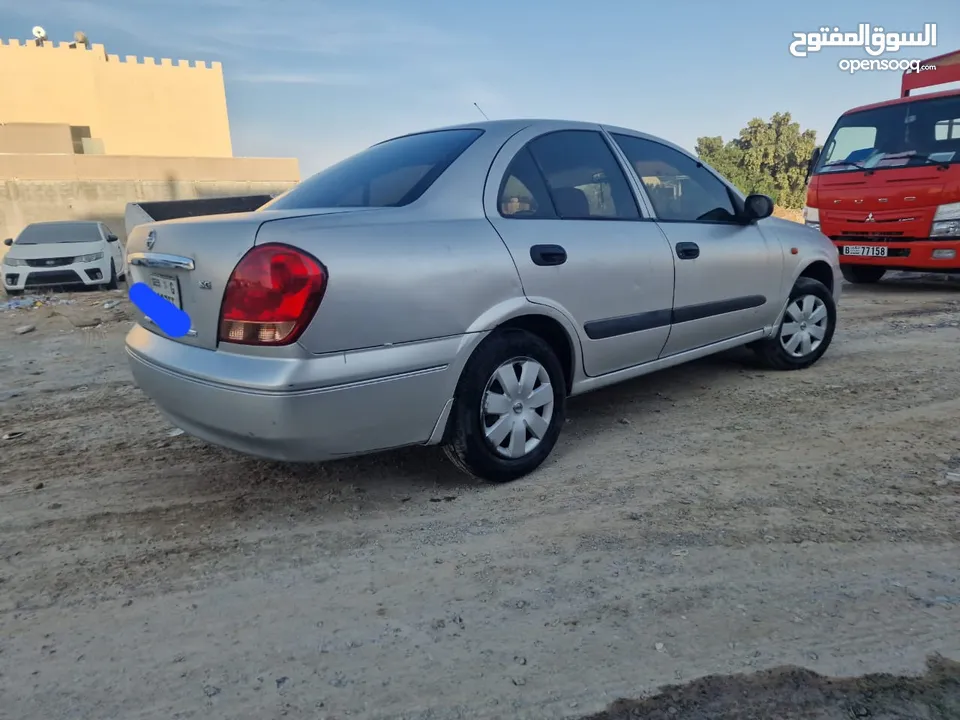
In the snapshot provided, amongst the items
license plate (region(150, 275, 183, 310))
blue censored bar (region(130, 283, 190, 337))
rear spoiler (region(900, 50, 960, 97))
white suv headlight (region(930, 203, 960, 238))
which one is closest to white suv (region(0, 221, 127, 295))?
blue censored bar (region(130, 283, 190, 337))

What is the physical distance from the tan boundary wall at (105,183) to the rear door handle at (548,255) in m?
18.8

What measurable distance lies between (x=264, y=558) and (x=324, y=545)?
8.5 inches

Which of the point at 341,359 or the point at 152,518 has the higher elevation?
the point at 341,359

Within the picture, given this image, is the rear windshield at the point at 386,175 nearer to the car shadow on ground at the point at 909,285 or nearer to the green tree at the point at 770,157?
the car shadow on ground at the point at 909,285

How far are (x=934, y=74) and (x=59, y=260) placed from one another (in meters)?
13.1

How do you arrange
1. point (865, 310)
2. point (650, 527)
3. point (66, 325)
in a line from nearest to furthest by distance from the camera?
point (650, 527), point (865, 310), point (66, 325)

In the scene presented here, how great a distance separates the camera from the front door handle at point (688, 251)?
364cm

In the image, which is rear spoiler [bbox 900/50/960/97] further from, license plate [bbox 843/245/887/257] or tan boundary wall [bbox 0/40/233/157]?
tan boundary wall [bbox 0/40/233/157]

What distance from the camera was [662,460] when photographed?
10.6 ft

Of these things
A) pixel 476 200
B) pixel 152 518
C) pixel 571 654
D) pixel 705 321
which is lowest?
pixel 571 654

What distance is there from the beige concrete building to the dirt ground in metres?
19.5

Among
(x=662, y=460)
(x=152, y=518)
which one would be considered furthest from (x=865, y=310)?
(x=152, y=518)

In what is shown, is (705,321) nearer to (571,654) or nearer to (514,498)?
(514,498)

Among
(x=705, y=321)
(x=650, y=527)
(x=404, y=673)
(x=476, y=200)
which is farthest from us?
(x=705, y=321)
